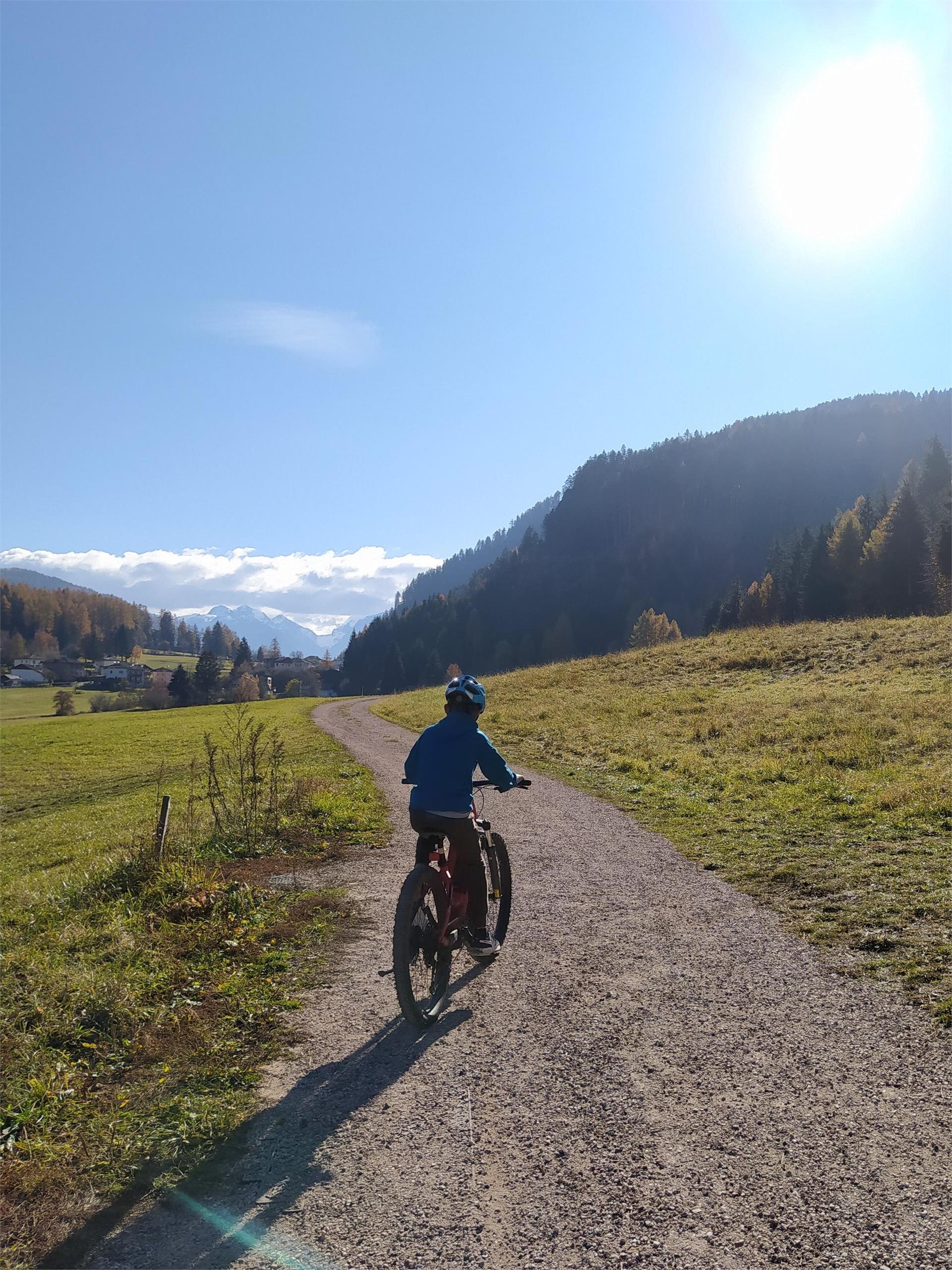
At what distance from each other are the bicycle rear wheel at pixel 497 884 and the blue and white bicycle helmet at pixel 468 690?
4.59 ft

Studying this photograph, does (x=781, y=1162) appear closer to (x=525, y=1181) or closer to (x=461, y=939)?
(x=525, y=1181)

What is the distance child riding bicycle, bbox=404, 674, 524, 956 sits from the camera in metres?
5.83

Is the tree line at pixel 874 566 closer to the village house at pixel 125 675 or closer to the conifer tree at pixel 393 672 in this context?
the conifer tree at pixel 393 672

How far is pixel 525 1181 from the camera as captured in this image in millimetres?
3602

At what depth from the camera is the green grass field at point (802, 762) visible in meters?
7.50

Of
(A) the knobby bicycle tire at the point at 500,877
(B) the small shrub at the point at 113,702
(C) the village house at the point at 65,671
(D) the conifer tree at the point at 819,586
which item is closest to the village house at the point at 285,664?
(C) the village house at the point at 65,671

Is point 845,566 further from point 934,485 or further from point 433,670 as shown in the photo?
point 433,670

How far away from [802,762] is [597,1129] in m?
13.2

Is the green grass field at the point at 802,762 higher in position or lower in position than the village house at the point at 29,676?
lower

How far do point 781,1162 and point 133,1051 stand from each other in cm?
429

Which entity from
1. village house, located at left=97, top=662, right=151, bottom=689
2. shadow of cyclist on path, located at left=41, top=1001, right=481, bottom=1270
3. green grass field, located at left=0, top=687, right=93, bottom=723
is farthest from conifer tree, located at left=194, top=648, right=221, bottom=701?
shadow of cyclist on path, located at left=41, top=1001, right=481, bottom=1270

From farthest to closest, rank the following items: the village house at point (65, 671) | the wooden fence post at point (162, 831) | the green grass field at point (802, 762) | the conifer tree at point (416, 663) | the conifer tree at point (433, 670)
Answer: the conifer tree at point (416, 663) < the conifer tree at point (433, 670) < the village house at point (65, 671) < the wooden fence post at point (162, 831) < the green grass field at point (802, 762)

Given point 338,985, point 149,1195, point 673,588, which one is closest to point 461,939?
point 338,985

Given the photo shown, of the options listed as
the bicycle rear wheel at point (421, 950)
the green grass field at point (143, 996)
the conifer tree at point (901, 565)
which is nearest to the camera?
the green grass field at point (143, 996)
